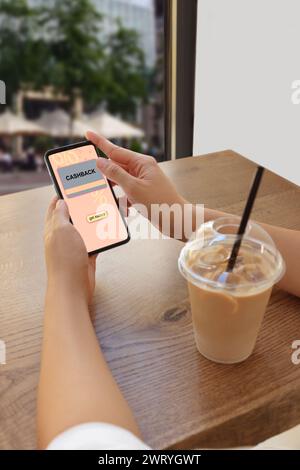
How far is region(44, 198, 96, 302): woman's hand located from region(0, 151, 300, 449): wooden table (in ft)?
0.19

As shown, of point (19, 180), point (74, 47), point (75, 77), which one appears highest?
point (74, 47)

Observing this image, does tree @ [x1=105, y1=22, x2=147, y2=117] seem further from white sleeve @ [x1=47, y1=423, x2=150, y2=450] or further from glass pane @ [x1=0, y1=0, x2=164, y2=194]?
white sleeve @ [x1=47, y1=423, x2=150, y2=450]

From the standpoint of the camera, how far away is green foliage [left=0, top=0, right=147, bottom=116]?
1.85 metres

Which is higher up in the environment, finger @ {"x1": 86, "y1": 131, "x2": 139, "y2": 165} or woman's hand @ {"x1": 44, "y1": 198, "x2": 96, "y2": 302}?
finger @ {"x1": 86, "y1": 131, "x2": 139, "y2": 165}

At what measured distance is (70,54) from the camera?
1.96m

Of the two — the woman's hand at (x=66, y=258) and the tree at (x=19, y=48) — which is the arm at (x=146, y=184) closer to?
the woman's hand at (x=66, y=258)

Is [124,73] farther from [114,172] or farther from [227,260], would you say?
[227,260]

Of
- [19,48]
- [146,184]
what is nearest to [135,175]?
[146,184]

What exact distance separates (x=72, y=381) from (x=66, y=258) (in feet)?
0.63

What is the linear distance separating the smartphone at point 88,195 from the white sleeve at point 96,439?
13.3 inches

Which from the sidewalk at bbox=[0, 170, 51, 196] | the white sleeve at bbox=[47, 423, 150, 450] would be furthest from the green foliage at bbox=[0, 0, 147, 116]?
the white sleeve at bbox=[47, 423, 150, 450]

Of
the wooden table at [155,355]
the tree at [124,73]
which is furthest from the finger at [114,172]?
the tree at [124,73]

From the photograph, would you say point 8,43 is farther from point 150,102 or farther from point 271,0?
point 271,0

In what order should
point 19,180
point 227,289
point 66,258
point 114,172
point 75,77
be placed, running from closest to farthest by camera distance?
point 227,289 → point 66,258 → point 114,172 → point 75,77 → point 19,180
